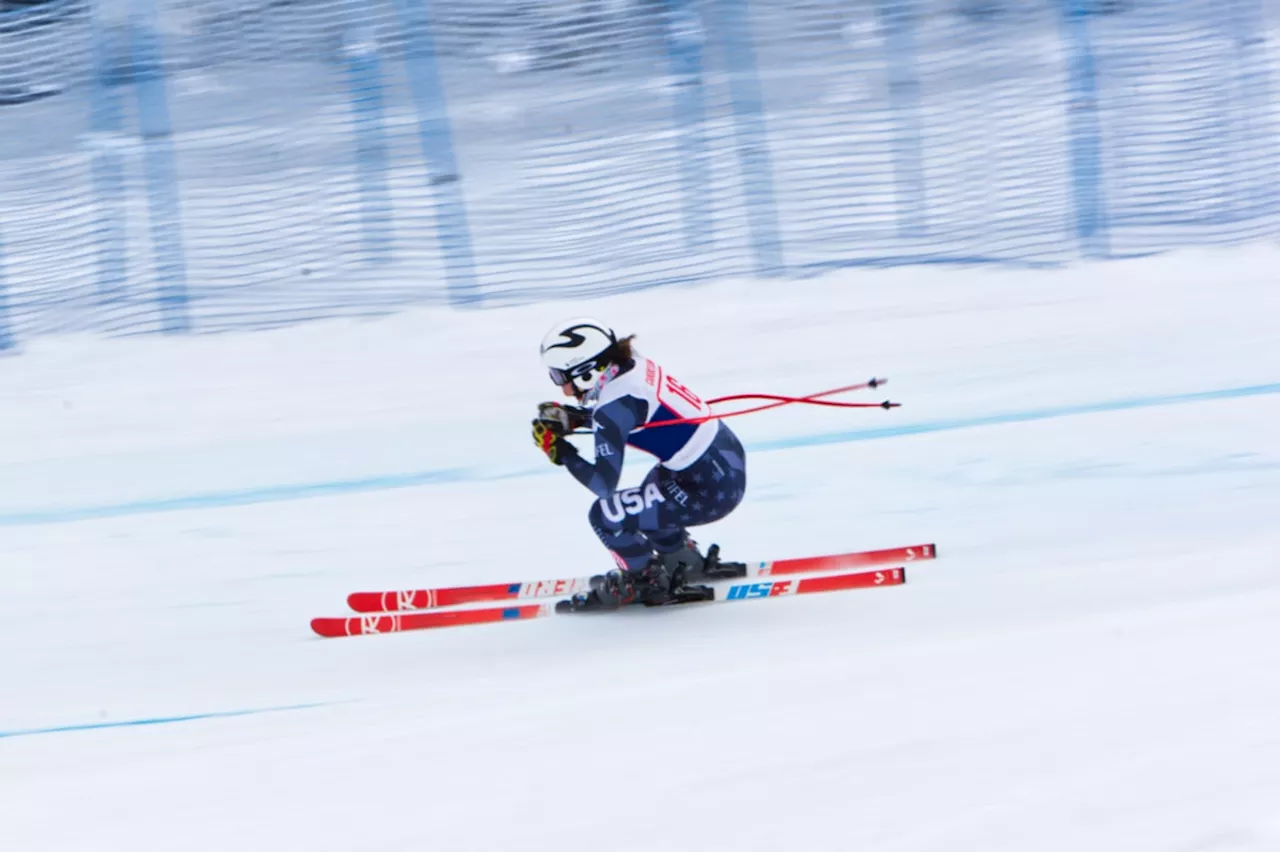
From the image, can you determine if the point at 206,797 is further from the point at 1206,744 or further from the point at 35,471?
the point at 35,471

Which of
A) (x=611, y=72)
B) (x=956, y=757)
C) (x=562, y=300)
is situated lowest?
(x=562, y=300)

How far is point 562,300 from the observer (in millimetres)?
9891

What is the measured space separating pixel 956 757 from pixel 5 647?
11.6ft

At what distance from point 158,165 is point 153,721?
6408mm

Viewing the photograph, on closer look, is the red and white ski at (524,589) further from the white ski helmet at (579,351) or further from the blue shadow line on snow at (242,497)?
the blue shadow line on snow at (242,497)

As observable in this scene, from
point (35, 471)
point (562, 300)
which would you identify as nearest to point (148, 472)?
point (35, 471)

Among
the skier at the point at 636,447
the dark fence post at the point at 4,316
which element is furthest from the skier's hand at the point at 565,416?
the dark fence post at the point at 4,316

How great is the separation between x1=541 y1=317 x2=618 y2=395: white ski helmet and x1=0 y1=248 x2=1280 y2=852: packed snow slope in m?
0.87

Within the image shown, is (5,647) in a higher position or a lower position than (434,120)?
lower

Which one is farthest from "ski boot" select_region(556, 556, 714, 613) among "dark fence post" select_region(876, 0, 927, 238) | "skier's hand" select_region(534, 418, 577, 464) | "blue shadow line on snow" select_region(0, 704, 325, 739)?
"dark fence post" select_region(876, 0, 927, 238)

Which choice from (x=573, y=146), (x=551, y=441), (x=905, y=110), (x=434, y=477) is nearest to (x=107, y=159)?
(x=573, y=146)

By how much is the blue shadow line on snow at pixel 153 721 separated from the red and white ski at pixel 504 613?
0.66 m

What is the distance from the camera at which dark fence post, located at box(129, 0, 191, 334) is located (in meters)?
9.66

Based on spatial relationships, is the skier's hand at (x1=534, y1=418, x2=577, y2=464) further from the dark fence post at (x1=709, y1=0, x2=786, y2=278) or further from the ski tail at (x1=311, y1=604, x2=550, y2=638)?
the dark fence post at (x1=709, y1=0, x2=786, y2=278)
